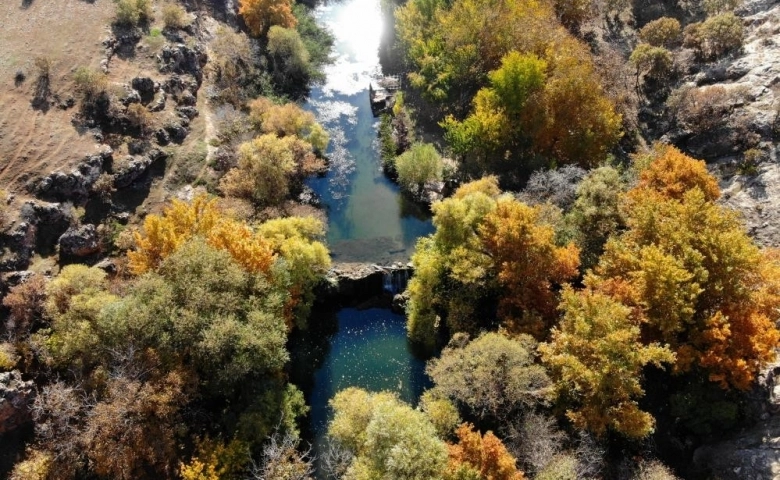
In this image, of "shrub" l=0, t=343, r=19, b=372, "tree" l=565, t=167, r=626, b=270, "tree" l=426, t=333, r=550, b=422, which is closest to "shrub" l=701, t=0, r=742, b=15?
"tree" l=565, t=167, r=626, b=270

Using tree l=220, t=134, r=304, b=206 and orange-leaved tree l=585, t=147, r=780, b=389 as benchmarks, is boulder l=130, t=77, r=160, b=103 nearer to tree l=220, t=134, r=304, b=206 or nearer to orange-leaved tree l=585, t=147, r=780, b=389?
tree l=220, t=134, r=304, b=206

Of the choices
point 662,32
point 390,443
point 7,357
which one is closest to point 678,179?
point 662,32

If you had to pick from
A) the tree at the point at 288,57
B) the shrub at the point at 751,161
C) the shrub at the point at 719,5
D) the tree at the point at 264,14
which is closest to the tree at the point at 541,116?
the shrub at the point at 751,161

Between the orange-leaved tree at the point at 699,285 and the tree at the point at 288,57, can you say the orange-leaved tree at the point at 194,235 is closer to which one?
the orange-leaved tree at the point at 699,285

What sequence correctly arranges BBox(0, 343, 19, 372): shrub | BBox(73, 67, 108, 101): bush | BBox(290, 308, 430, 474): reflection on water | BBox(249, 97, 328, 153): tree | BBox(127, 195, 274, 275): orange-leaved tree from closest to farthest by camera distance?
BBox(0, 343, 19, 372): shrub, BBox(127, 195, 274, 275): orange-leaved tree, BBox(290, 308, 430, 474): reflection on water, BBox(73, 67, 108, 101): bush, BBox(249, 97, 328, 153): tree

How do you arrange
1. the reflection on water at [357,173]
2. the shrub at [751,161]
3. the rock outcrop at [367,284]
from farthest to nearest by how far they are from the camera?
the reflection on water at [357,173]
the rock outcrop at [367,284]
the shrub at [751,161]

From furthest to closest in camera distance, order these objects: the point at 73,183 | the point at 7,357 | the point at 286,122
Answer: the point at 286,122
the point at 73,183
the point at 7,357

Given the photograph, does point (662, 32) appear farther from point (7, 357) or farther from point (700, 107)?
point (7, 357)
